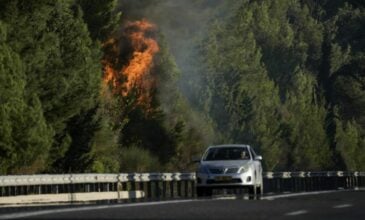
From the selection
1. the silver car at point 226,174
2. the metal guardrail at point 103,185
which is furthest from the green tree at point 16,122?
the silver car at point 226,174

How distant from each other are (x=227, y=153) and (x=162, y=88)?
3321 cm

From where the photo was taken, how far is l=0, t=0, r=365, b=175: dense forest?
43.2 m

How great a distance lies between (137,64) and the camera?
2427 inches

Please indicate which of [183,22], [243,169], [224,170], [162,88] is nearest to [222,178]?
[224,170]

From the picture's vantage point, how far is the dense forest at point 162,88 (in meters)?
43.2

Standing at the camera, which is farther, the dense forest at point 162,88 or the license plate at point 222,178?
the dense forest at point 162,88

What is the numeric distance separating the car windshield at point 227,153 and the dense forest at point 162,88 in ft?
22.6

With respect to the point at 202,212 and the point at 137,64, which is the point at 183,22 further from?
the point at 202,212

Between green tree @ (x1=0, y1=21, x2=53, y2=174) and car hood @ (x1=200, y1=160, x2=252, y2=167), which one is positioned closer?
car hood @ (x1=200, y1=160, x2=252, y2=167)

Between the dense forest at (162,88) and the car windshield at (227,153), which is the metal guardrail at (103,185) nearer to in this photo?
the dense forest at (162,88)

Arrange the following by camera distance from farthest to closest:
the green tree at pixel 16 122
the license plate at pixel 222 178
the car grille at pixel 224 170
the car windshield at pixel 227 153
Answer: the green tree at pixel 16 122 → the car windshield at pixel 227 153 → the car grille at pixel 224 170 → the license plate at pixel 222 178

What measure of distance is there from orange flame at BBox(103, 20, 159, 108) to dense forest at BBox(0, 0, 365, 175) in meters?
0.08

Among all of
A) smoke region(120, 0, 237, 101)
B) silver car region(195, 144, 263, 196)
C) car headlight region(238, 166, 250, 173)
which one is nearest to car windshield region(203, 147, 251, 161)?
silver car region(195, 144, 263, 196)

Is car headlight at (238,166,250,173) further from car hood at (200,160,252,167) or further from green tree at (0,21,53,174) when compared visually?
green tree at (0,21,53,174)
